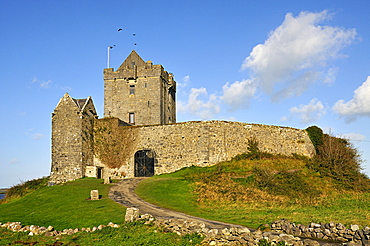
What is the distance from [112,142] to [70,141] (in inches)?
197

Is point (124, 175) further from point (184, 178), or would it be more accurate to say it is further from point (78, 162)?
point (184, 178)

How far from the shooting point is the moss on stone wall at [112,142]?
43156 millimetres

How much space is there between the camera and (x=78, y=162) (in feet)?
134

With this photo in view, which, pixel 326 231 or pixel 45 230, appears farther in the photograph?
pixel 45 230

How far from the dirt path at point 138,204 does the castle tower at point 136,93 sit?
15.9 m

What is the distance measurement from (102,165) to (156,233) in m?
26.7

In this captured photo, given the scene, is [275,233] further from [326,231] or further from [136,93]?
[136,93]

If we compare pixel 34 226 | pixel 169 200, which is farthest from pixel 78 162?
pixel 34 226

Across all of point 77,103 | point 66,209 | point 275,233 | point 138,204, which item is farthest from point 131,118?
point 275,233

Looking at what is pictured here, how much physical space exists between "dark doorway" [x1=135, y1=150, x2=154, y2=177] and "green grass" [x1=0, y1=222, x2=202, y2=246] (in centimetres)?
2335

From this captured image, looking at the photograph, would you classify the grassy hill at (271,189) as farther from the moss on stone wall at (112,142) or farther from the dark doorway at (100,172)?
the dark doorway at (100,172)

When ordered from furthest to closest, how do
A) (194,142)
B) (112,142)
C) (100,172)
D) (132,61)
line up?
(132,61)
(112,142)
(100,172)
(194,142)

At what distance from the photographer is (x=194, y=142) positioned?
4122cm

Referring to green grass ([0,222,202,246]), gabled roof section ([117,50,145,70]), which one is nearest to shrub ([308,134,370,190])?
green grass ([0,222,202,246])
